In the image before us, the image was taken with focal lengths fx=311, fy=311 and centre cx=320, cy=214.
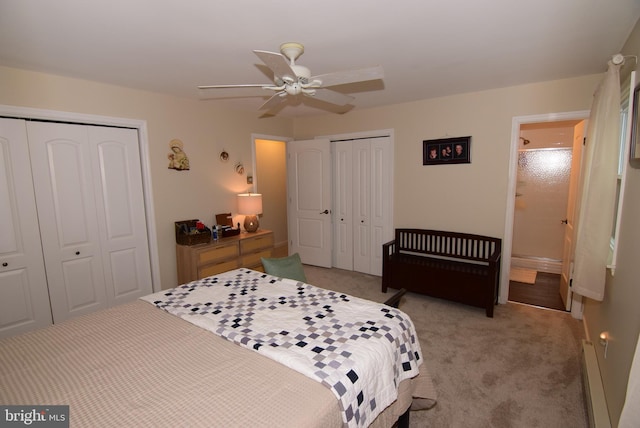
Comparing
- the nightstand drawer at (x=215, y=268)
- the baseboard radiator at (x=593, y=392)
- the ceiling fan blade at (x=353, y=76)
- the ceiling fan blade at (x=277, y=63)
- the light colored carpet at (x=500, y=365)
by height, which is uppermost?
the ceiling fan blade at (x=277, y=63)

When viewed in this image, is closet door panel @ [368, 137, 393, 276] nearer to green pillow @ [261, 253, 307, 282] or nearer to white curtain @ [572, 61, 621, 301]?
green pillow @ [261, 253, 307, 282]

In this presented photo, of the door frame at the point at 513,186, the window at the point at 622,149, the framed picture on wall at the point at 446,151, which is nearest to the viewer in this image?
the window at the point at 622,149

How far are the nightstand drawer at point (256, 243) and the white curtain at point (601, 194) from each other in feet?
10.6

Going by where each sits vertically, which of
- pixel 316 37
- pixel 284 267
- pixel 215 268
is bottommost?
pixel 215 268

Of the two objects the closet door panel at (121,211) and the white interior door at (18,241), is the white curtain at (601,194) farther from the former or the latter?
the white interior door at (18,241)

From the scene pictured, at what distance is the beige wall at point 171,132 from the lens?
107 inches

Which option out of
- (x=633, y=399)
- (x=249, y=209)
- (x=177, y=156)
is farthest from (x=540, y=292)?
(x=177, y=156)

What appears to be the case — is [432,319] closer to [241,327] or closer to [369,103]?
Result: [241,327]

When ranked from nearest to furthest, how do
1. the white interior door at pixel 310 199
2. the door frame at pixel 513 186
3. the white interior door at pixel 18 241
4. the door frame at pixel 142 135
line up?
the white interior door at pixel 18 241 → the door frame at pixel 142 135 → the door frame at pixel 513 186 → the white interior door at pixel 310 199

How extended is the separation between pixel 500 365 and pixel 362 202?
2658mm

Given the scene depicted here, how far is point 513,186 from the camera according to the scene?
342 centimetres

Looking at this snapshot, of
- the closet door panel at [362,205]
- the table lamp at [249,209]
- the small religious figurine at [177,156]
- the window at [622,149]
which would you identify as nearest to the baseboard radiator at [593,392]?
the window at [622,149]

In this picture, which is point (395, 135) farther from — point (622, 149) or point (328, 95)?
point (622, 149)

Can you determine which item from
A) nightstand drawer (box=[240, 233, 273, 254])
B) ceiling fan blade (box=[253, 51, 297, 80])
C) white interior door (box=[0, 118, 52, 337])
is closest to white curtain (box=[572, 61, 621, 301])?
ceiling fan blade (box=[253, 51, 297, 80])
